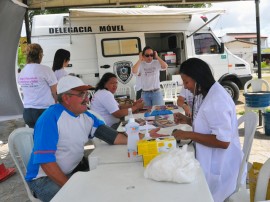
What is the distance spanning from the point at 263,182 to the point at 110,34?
548 cm

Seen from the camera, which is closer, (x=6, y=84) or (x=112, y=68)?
(x=112, y=68)

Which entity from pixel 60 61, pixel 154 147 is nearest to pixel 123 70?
Answer: pixel 60 61

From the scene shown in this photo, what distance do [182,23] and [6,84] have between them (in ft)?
14.5

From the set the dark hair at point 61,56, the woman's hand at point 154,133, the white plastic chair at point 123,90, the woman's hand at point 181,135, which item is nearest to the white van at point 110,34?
the white plastic chair at point 123,90

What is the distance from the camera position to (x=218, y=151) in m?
1.96

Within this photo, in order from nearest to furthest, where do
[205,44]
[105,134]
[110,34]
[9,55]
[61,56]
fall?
1. [105,134]
2. [61,56]
3. [110,34]
4. [9,55]
5. [205,44]

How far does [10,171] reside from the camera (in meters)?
4.06

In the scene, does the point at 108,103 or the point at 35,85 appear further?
the point at 35,85

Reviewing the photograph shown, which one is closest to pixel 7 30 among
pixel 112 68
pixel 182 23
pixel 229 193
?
pixel 112 68

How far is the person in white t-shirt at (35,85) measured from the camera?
3455 mm

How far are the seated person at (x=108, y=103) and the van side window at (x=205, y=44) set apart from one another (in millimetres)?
4532

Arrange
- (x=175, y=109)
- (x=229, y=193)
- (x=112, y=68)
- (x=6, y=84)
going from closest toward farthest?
1. (x=229, y=193)
2. (x=175, y=109)
3. (x=112, y=68)
4. (x=6, y=84)

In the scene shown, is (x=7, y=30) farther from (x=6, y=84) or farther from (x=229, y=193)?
(x=229, y=193)

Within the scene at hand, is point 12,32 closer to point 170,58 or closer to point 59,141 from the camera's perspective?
point 170,58
